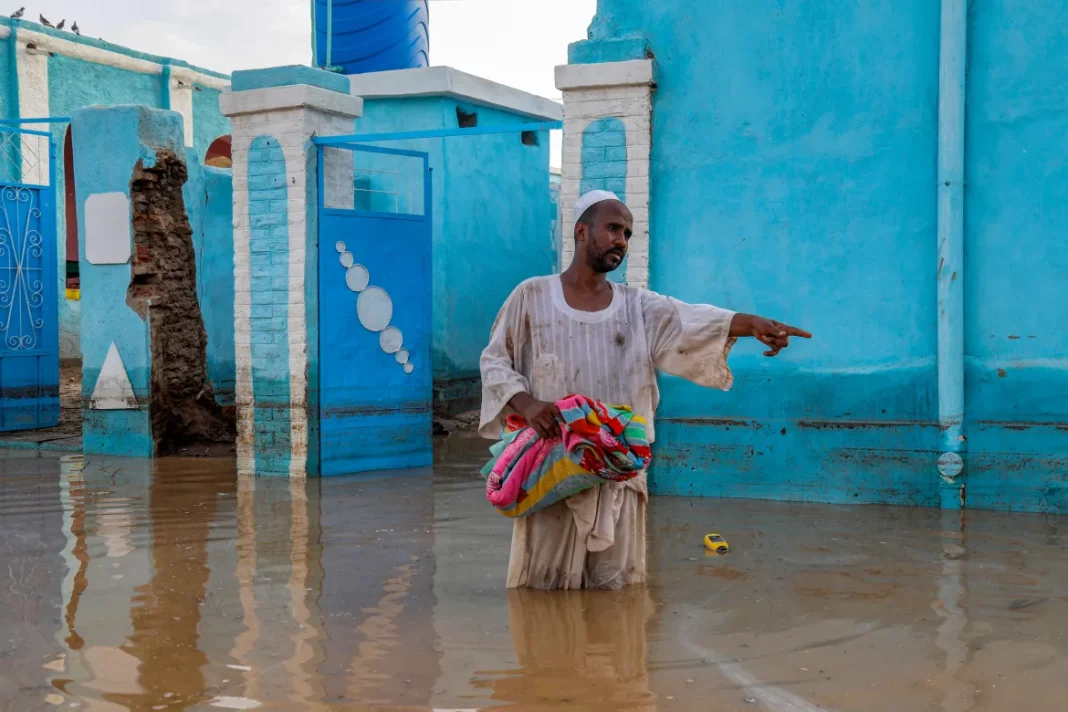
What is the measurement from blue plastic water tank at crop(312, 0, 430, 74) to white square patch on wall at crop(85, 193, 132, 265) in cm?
422

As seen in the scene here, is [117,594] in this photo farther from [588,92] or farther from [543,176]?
[543,176]

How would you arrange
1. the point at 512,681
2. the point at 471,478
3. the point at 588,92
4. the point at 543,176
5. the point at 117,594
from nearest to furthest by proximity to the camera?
the point at 512,681 < the point at 117,594 < the point at 588,92 < the point at 471,478 < the point at 543,176

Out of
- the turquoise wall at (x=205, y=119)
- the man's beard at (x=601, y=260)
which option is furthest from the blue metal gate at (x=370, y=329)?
the turquoise wall at (x=205, y=119)

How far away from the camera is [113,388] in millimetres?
10008

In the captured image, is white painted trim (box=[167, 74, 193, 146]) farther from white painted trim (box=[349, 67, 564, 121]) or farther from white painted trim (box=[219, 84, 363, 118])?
white painted trim (box=[219, 84, 363, 118])

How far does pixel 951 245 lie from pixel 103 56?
13.6 metres

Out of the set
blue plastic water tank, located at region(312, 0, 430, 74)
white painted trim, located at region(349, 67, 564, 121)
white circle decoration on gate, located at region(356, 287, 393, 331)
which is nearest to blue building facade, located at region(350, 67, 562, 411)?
white painted trim, located at region(349, 67, 564, 121)

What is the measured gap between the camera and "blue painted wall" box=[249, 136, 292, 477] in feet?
28.8

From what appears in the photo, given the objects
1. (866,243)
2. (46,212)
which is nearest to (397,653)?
(866,243)

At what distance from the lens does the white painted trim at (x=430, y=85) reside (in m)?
12.0

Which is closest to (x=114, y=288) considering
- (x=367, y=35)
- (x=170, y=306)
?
(x=170, y=306)

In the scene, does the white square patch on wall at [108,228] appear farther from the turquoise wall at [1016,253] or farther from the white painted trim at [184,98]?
the white painted trim at [184,98]

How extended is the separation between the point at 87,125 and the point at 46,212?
1721 millimetres

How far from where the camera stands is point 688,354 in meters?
4.67
